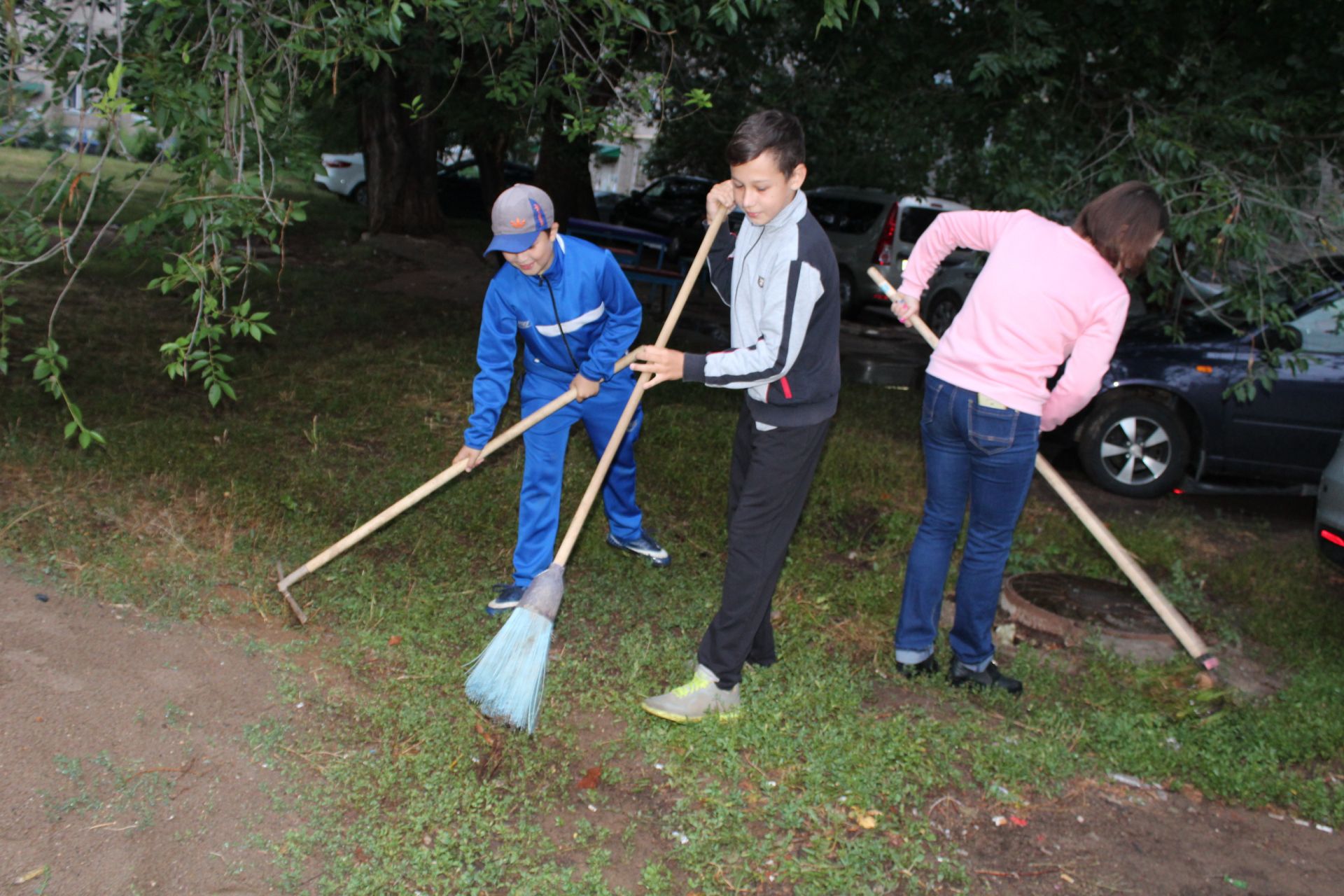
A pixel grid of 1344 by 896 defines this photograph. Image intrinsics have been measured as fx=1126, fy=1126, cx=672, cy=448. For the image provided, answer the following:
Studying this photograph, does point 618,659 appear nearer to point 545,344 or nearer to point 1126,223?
point 545,344

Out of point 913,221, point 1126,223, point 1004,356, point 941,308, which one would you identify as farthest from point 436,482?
point 913,221

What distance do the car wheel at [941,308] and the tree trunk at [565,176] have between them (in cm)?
432

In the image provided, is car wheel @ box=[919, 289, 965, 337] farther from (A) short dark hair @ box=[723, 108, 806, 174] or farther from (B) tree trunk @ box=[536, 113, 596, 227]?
(A) short dark hair @ box=[723, 108, 806, 174]

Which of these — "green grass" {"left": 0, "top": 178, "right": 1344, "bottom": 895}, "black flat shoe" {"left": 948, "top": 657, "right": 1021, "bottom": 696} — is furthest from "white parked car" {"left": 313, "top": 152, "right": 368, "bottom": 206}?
"black flat shoe" {"left": 948, "top": 657, "right": 1021, "bottom": 696}

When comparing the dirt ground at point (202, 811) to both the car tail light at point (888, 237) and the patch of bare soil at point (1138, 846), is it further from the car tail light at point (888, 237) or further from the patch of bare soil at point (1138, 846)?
the car tail light at point (888, 237)

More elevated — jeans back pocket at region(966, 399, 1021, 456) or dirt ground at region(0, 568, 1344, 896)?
jeans back pocket at region(966, 399, 1021, 456)

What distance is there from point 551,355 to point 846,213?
39.4 ft

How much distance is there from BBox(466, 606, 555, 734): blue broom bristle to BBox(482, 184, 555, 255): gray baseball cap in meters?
1.31

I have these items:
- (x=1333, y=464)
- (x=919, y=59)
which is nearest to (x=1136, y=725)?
(x=1333, y=464)

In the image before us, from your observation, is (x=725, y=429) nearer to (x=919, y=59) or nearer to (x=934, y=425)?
(x=919, y=59)

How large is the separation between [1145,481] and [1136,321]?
120cm

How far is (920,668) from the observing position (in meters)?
4.54

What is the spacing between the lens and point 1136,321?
7.91 m

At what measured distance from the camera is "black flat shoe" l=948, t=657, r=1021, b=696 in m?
4.43
